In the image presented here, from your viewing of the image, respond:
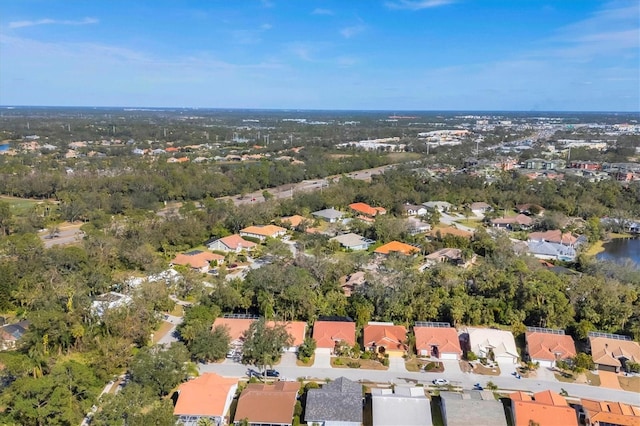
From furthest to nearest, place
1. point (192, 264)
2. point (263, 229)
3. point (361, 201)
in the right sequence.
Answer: point (361, 201) → point (263, 229) → point (192, 264)

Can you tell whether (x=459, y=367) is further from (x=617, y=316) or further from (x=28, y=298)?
(x=28, y=298)

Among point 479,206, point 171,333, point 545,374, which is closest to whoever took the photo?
point 545,374

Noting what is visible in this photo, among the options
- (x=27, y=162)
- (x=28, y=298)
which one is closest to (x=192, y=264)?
(x=28, y=298)

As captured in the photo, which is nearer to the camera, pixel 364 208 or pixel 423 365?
pixel 423 365

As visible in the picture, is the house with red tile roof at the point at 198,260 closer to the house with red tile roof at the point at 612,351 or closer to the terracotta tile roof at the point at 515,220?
the house with red tile roof at the point at 612,351

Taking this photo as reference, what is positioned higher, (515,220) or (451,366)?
(515,220)

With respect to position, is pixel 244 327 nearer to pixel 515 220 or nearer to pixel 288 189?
pixel 515 220

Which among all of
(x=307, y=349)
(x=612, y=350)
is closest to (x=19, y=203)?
(x=307, y=349)

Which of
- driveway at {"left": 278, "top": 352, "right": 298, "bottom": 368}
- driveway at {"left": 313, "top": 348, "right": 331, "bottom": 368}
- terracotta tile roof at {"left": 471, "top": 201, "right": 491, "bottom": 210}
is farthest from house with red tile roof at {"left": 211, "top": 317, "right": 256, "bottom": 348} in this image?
terracotta tile roof at {"left": 471, "top": 201, "right": 491, "bottom": 210}
